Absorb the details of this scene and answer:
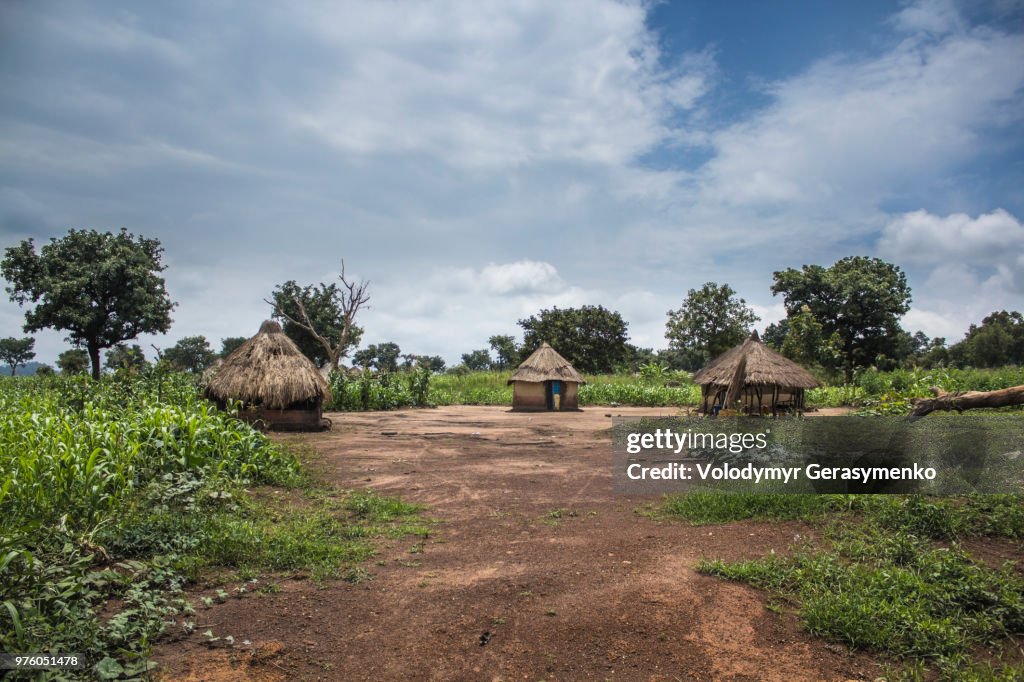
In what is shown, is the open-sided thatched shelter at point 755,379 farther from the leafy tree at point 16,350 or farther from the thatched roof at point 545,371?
the leafy tree at point 16,350

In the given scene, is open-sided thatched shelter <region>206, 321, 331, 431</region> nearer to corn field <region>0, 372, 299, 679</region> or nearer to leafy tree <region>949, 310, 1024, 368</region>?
corn field <region>0, 372, 299, 679</region>

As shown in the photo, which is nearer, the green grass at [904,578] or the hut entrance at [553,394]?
the green grass at [904,578]

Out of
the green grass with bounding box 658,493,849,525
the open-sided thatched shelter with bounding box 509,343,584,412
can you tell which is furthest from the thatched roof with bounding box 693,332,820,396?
the green grass with bounding box 658,493,849,525

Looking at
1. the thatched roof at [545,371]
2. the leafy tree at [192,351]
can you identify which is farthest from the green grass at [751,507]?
the leafy tree at [192,351]

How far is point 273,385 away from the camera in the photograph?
1403 centimetres

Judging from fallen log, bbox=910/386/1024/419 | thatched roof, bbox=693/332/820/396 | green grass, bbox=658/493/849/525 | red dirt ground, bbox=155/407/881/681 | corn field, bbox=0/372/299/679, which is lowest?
red dirt ground, bbox=155/407/881/681

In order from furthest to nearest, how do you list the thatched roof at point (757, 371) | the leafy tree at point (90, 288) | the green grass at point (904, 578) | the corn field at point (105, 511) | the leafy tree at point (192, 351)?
the leafy tree at point (192, 351) → the leafy tree at point (90, 288) → the thatched roof at point (757, 371) → the green grass at point (904, 578) → the corn field at point (105, 511)

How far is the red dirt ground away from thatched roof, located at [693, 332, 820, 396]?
37.8 ft

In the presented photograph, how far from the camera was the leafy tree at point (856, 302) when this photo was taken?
40.7 m

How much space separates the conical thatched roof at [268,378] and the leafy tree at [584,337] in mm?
31218

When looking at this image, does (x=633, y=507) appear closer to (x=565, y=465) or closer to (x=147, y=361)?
(x=565, y=465)

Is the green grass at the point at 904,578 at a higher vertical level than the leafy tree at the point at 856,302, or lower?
lower

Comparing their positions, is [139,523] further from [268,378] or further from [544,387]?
[544,387]

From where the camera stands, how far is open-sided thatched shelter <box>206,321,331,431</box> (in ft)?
45.7
